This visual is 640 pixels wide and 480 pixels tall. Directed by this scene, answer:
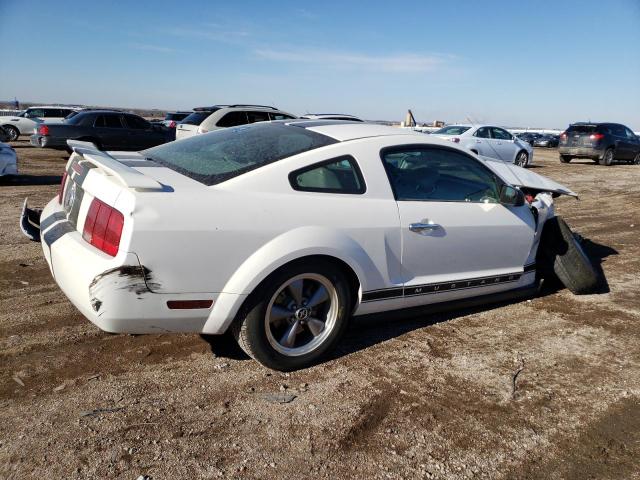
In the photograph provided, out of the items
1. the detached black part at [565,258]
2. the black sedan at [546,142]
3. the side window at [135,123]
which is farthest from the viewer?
the black sedan at [546,142]

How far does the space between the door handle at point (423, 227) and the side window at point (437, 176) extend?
0.20m

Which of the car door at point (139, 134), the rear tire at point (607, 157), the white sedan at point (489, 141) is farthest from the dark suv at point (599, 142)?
the car door at point (139, 134)

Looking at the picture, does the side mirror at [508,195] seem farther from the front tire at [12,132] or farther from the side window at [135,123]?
the front tire at [12,132]

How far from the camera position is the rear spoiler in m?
2.73

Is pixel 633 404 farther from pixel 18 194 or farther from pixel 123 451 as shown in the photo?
pixel 18 194

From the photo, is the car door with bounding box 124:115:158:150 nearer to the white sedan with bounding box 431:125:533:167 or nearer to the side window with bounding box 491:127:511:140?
the white sedan with bounding box 431:125:533:167

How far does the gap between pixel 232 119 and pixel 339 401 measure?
38.0 feet

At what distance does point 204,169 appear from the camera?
128 inches

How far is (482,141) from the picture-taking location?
1658cm

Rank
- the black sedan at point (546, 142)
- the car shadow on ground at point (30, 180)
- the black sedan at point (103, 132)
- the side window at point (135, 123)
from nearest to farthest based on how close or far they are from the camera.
A: the car shadow on ground at point (30, 180)
the black sedan at point (103, 132)
the side window at point (135, 123)
the black sedan at point (546, 142)

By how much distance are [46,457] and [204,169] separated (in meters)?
1.77

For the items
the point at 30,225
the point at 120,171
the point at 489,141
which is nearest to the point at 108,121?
the point at 489,141

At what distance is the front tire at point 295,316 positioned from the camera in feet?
9.85

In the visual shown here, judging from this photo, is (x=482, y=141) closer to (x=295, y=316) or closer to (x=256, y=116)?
(x=256, y=116)
